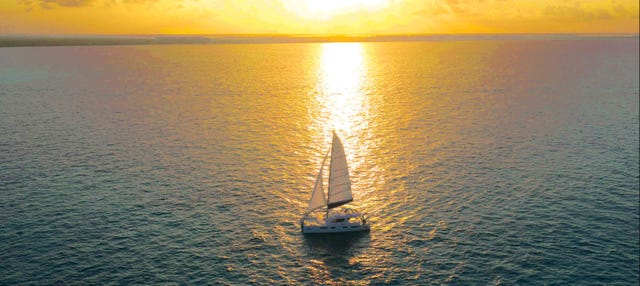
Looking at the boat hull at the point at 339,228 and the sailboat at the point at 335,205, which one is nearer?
the boat hull at the point at 339,228

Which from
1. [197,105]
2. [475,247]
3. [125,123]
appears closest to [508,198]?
[475,247]

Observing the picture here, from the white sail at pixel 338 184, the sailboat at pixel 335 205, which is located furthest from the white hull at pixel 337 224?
the white sail at pixel 338 184

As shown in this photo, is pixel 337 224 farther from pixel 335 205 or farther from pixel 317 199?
pixel 317 199

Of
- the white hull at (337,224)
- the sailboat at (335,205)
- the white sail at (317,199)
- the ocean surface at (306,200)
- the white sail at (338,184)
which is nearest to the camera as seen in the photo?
the ocean surface at (306,200)

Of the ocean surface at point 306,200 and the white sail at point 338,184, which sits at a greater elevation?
the white sail at point 338,184

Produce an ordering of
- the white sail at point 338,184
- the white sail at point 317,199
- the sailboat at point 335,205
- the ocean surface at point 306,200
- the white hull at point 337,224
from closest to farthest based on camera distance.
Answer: the ocean surface at point 306,200, the white hull at point 337,224, the sailboat at point 335,205, the white sail at point 317,199, the white sail at point 338,184

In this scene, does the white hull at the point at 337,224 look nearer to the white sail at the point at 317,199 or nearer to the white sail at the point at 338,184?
the white sail at the point at 317,199

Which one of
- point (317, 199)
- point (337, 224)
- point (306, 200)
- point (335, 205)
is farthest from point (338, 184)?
point (306, 200)

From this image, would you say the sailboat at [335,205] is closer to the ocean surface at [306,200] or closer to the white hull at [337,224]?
the white hull at [337,224]
